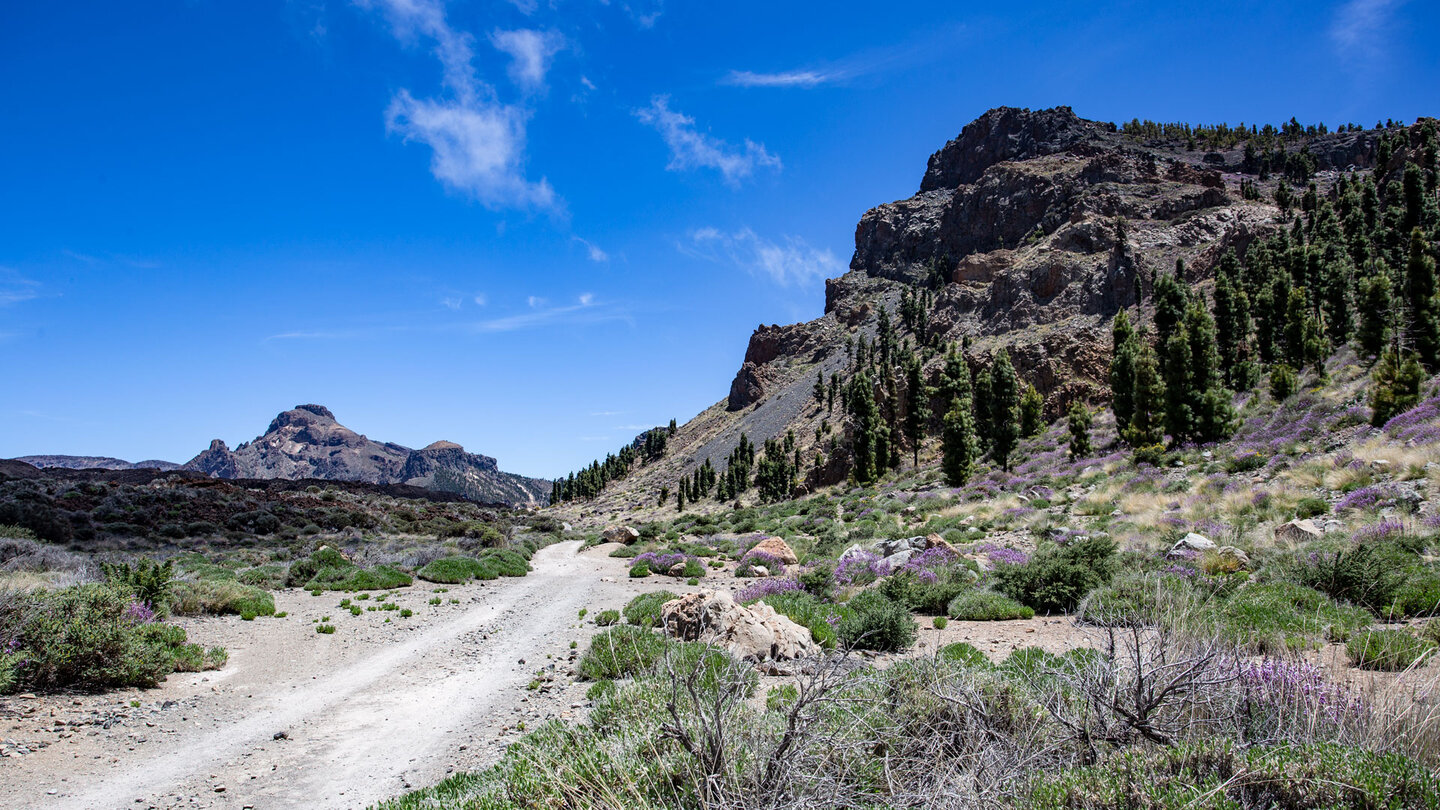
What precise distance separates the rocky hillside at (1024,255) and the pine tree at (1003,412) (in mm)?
18953

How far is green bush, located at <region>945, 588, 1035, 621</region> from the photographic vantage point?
9789 millimetres

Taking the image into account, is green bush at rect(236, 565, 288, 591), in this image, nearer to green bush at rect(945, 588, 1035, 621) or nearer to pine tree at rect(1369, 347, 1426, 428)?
green bush at rect(945, 588, 1035, 621)

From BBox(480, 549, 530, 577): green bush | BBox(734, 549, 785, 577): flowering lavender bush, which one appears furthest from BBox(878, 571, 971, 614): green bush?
BBox(480, 549, 530, 577): green bush

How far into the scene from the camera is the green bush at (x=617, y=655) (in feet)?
24.7

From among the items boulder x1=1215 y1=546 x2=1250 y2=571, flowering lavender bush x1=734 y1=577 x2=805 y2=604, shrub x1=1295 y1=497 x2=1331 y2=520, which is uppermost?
shrub x1=1295 y1=497 x2=1331 y2=520

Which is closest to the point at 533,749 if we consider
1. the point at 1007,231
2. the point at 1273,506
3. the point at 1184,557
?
the point at 1184,557

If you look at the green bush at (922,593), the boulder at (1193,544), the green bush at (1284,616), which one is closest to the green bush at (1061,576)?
the green bush at (922,593)

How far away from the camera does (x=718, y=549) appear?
25578 mm

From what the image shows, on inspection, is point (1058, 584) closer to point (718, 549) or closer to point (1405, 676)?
point (1405, 676)

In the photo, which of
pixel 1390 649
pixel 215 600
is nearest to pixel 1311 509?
pixel 1390 649

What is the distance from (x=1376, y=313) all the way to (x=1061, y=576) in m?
32.0

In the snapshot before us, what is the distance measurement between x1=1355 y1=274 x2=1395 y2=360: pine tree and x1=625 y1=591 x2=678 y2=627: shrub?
3683 cm

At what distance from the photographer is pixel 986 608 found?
9930mm

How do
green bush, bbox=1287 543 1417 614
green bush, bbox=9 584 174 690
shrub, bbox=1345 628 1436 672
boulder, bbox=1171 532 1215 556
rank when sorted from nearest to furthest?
shrub, bbox=1345 628 1436 672
green bush, bbox=9 584 174 690
green bush, bbox=1287 543 1417 614
boulder, bbox=1171 532 1215 556
